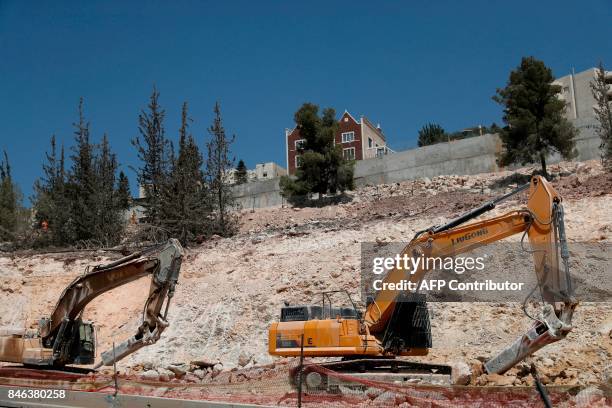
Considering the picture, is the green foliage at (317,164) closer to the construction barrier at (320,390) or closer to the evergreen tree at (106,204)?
the evergreen tree at (106,204)

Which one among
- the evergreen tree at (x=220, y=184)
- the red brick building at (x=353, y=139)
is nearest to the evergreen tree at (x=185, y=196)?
the evergreen tree at (x=220, y=184)

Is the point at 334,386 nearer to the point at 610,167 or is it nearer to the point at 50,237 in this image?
the point at 610,167

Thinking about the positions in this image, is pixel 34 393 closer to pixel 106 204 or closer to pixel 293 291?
pixel 293 291

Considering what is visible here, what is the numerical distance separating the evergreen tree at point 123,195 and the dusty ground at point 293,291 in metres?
7.75

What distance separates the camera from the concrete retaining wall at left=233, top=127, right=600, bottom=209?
34000 millimetres

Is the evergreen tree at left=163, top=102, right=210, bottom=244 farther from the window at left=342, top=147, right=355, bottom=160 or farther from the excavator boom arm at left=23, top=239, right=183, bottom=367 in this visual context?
the excavator boom arm at left=23, top=239, right=183, bottom=367

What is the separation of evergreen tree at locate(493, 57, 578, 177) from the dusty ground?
4.48 feet

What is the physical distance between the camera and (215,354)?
1931 centimetres

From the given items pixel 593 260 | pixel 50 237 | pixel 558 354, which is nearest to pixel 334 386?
pixel 558 354

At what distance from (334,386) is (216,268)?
12396mm

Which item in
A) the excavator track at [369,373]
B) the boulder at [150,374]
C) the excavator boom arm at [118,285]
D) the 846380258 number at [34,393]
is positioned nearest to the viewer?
the 846380258 number at [34,393]

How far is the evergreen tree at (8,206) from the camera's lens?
3741cm

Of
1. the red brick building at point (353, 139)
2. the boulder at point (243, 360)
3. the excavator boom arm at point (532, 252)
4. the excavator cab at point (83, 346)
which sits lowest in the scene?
the boulder at point (243, 360)

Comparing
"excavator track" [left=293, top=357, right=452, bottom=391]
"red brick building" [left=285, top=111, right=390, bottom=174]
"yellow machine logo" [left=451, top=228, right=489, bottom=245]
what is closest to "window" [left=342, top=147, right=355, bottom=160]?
"red brick building" [left=285, top=111, right=390, bottom=174]
